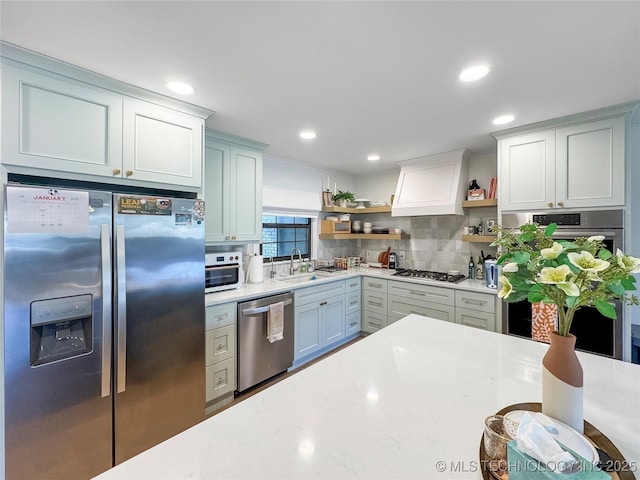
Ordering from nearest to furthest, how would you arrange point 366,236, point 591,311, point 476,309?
point 591,311, point 476,309, point 366,236

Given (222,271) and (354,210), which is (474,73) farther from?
(354,210)

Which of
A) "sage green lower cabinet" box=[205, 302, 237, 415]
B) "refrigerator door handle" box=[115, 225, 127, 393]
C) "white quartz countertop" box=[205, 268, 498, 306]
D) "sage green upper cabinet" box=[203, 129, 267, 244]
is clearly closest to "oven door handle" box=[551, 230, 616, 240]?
"white quartz countertop" box=[205, 268, 498, 306]

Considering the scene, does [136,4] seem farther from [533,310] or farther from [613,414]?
[533,310]

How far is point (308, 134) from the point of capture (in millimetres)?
2605

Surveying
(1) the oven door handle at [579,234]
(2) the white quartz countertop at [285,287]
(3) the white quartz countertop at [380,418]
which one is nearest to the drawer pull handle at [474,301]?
(2) the white quartz countertop at [285,287]

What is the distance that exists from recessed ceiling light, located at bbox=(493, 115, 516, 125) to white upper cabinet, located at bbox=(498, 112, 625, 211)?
0.27 metres

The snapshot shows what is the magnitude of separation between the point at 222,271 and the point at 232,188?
0.79 m

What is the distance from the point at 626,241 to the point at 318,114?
2494 millimetres

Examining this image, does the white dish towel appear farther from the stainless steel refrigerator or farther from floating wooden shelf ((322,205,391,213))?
floating wooden shelf ((322,205,391,213))

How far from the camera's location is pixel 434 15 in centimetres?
116

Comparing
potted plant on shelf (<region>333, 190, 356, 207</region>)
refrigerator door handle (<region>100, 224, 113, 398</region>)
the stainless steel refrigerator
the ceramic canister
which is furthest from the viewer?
potted plant on shelf (<region>333, 190, 356, 207</region>)

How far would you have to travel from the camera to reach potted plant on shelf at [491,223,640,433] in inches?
26.0

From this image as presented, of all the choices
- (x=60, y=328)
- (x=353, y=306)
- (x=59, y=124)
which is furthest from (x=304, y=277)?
(x=59, y=124)

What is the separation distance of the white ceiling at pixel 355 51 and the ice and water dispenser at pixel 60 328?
1278 millimetres
